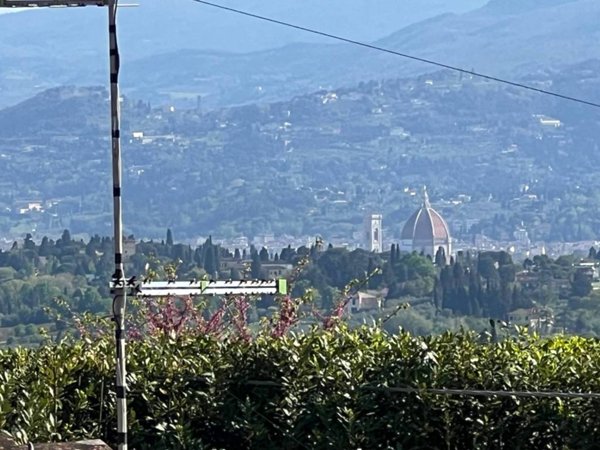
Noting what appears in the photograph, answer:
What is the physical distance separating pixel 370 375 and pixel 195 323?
4.00 m

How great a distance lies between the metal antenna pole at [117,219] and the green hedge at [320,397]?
0.69 meters

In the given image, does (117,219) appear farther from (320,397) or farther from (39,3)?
(320,397)

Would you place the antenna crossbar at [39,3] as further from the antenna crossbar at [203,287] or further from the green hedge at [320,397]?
the green hedge at [320,397]

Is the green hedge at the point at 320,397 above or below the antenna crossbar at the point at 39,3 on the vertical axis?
below

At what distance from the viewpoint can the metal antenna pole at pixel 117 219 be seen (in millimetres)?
6895

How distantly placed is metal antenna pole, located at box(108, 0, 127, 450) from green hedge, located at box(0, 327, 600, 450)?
2.27 ft

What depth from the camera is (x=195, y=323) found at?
11836 mm

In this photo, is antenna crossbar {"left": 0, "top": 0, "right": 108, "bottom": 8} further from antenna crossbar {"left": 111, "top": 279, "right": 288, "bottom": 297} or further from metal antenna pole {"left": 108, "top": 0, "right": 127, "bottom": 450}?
antenna crossbar {"left": 111, "top": 279, "right": 288, "bottom": 297}

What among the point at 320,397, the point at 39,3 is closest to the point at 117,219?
the point at 39,3

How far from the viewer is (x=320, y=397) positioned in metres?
7.94

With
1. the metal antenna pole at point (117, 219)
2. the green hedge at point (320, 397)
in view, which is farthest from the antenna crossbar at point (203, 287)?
the green hedge at point (320, 397)

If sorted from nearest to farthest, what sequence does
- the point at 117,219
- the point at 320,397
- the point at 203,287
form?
1. the point at 203,287
2. the point at 117,219
3. the point at 320,397

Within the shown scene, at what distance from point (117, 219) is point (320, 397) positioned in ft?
5.16

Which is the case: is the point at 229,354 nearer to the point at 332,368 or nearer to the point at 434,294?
the point at 332,368
